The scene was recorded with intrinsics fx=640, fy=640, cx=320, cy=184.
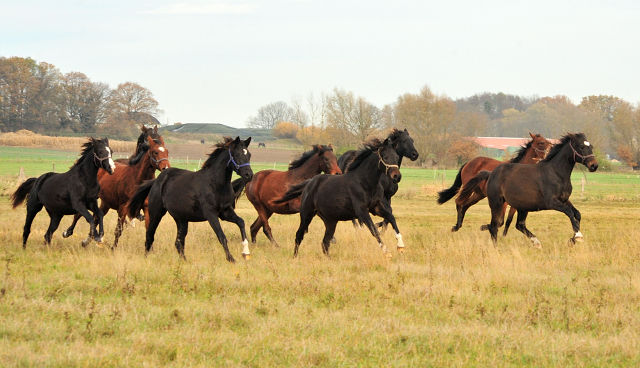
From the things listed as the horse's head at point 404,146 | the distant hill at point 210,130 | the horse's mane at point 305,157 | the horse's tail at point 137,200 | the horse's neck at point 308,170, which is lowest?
the distant hill at point 210,130

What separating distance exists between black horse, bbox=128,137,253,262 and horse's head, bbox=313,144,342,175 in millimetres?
2917

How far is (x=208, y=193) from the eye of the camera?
8984mm

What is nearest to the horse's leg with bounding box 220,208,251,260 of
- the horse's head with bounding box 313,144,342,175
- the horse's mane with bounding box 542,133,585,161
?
the horse's head with bounding box 313,144,342,175

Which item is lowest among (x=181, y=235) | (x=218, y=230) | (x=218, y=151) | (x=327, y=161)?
(x=181, y=235)

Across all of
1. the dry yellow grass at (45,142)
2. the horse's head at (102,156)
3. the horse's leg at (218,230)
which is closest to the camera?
the horse's leg at (218,230)

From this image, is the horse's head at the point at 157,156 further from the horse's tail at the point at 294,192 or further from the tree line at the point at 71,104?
the tree line at the point at 71,104

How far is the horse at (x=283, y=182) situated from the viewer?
39.0 ft

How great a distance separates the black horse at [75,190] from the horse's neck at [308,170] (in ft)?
11.3

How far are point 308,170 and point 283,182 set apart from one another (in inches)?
20.9

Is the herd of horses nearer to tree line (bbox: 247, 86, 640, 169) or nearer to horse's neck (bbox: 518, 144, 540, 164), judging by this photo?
horse's neck (bbox: 518, 144, 540, 164)

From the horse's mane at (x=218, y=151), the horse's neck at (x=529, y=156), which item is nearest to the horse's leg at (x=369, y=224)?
the horse's mane at (x=218, y=151)

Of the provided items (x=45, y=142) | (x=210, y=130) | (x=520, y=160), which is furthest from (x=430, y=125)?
(x=210, y=130)

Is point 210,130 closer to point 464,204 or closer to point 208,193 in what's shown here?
point 464,204

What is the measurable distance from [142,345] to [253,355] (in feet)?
2.92
